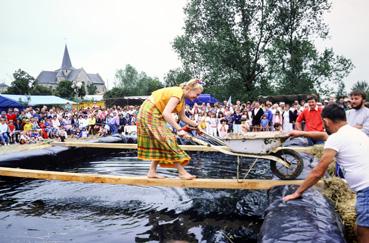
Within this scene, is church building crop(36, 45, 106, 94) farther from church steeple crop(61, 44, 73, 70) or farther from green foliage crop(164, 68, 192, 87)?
green foliage crop(164, 68, 192, 87)

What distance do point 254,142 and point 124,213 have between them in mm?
2351

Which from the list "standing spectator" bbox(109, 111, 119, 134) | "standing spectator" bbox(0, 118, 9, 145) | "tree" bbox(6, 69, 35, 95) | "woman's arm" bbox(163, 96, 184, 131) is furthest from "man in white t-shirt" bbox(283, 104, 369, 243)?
"tree" bbox(6, 69, 35, 95)

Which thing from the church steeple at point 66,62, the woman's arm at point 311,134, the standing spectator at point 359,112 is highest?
the church steeple at point 66,62

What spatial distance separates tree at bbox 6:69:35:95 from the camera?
50.9 metres

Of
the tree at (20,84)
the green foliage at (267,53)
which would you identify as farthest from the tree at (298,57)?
the tree at (20,84)

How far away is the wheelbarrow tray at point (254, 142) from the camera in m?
4.55

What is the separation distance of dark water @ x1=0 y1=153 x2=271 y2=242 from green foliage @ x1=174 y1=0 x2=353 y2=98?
70.1 ft

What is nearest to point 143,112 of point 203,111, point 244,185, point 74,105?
point 244,185

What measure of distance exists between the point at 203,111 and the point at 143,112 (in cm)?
1263

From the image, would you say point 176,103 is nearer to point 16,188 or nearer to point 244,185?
point 244,185

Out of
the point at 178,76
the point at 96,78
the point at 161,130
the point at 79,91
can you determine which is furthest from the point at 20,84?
the point at 96,78

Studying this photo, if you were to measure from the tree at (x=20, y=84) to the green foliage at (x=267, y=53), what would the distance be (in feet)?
111

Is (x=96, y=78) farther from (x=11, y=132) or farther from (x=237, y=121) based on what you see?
(x=237, y=121)

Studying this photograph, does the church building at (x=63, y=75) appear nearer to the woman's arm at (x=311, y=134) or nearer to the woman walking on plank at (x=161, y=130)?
the woman walking on plank at (x=161, y=130)
